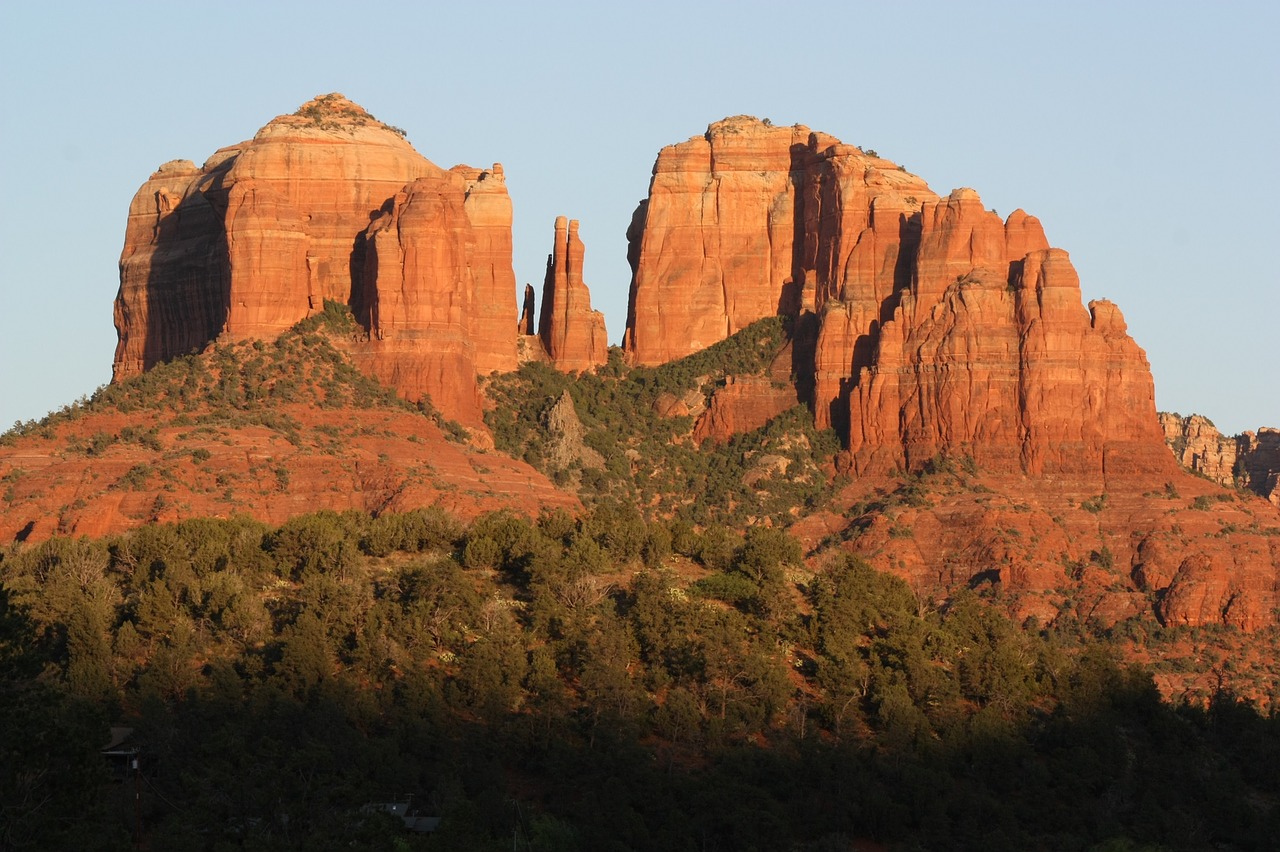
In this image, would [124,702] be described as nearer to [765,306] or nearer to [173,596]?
[173,596]

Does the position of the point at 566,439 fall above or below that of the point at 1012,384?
below

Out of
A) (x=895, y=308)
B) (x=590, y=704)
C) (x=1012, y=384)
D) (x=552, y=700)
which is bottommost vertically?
(x=590, y=704)

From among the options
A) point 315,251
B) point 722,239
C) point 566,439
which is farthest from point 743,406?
point 315,251

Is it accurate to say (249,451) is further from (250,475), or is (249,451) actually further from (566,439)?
(566,439)

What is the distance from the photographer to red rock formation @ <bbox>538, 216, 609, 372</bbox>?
15825 cm

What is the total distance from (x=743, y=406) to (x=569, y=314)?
446 inches

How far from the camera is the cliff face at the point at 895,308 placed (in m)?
148

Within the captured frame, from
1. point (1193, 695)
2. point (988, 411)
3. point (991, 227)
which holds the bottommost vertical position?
point (1193, 695)

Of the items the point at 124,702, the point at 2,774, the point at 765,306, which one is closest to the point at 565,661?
the point at 124,702

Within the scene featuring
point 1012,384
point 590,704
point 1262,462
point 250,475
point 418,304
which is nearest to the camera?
point 590,704

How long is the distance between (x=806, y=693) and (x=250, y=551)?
2089 centimetres

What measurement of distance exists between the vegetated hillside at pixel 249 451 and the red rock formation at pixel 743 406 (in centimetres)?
2051

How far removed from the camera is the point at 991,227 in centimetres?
15100

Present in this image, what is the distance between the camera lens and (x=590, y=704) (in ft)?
268
